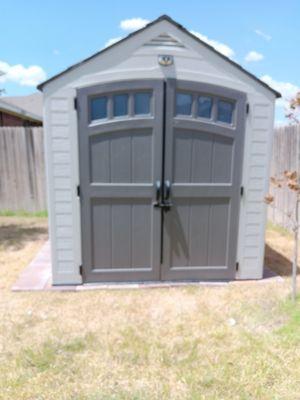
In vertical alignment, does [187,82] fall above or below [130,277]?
above

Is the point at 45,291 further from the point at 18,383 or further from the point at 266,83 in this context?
the point at 266,83

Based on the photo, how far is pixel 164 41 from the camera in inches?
134

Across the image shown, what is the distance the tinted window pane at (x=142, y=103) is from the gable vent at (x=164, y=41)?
0.52 meters

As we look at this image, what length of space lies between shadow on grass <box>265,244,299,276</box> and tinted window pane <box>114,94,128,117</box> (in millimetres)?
2802

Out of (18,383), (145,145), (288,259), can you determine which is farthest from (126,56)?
(288,259)

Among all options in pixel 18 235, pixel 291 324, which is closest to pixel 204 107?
pixel 291 324

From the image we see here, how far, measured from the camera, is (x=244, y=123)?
3594 millimetres

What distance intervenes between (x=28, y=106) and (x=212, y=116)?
558 inches

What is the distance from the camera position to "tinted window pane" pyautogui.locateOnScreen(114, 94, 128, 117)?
3.43 metres

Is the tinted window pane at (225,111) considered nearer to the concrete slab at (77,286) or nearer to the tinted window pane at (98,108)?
the tinted window pane at (98,108)

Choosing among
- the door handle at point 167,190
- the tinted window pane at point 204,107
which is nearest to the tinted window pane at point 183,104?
the tinted window pane at point 204,107

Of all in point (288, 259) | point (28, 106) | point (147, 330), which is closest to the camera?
point (147, 330)

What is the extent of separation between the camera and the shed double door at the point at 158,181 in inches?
136

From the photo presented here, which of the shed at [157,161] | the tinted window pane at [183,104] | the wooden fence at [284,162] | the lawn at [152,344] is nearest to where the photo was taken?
the lawn at [152,344]
